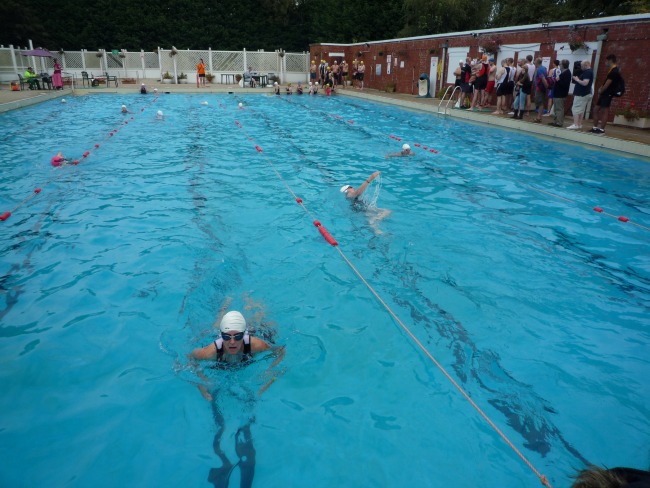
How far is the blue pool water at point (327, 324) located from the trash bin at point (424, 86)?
14.3m

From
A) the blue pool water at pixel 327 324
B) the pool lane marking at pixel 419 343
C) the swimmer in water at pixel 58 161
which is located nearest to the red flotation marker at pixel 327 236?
the pool lane marking at pixel 419 343

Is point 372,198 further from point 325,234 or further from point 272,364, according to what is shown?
point 272,364

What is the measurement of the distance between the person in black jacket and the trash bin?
34.9ft

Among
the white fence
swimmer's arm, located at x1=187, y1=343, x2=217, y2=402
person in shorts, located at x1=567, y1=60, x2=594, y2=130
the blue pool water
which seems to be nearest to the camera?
the blue pool water

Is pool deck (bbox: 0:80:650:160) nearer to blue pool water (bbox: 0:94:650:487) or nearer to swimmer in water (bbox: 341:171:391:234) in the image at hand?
blue pool water (bbox: 0:94:650:487)

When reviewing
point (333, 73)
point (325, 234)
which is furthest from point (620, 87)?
point (333, 73)

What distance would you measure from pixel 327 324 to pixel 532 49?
53.7 ft

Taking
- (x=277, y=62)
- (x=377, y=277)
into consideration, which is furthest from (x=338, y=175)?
(x=277, y=62)

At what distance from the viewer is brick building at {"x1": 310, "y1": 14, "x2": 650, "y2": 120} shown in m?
13.6

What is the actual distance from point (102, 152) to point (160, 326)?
920 cm

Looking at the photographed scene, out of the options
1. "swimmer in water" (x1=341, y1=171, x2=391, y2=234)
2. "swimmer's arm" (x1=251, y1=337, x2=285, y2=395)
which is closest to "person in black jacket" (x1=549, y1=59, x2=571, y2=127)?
"swimmer in water" (x1=341, y1=171, x2=391, y2=234)

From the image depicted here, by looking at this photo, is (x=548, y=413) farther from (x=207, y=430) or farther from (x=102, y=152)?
(x=102, y=152)

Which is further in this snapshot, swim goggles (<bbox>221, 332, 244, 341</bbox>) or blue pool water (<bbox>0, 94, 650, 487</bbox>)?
swim goggles (<bbox>221, 332, 244, 341</bbox>)

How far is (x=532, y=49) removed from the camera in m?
17.1
